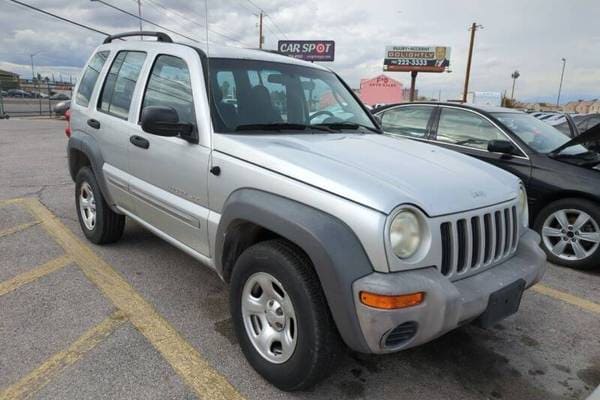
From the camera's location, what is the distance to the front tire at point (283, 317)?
2.27 metres

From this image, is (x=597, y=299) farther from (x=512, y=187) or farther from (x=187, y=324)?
(x=187, y=324)

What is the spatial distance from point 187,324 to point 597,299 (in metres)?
3.37

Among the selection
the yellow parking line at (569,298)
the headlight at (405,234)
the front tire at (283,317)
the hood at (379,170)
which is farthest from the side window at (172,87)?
the yellow parking line at (569,298)

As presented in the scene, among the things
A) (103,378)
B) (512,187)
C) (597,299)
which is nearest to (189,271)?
(103,378)

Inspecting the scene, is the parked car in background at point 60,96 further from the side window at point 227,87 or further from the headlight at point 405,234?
the headlight at point 405,234

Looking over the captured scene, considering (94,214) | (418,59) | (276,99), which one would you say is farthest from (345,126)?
(418,59)

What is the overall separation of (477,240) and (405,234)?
0.53 meters

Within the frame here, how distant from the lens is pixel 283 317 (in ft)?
8.21

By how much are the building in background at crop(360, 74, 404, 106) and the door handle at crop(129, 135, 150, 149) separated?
142 ft

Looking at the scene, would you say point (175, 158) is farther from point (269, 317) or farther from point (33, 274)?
point (33, 274)

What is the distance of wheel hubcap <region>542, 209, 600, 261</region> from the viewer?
4.53 meters

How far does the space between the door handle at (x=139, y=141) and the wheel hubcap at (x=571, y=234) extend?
390 cm

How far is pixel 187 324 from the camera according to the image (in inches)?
127

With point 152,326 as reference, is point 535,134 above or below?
above
